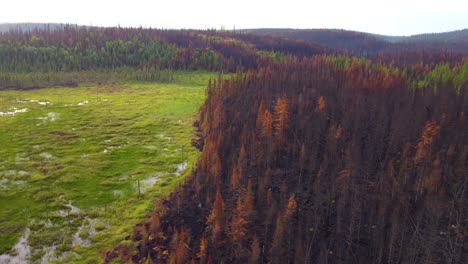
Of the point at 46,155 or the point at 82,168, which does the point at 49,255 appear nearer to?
the point at 82,168

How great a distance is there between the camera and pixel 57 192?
143 ft

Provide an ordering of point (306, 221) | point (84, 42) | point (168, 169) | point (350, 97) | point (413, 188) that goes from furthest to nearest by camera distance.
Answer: point (84, 42) < point (350, 97) < point (168, 169) < point (413, 188) < point (306, 221)

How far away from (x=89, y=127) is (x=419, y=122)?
59.6 meters

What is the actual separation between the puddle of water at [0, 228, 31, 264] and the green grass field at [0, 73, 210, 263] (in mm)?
97

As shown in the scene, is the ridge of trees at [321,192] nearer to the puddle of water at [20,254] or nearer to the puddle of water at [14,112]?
the puddle of water at [20,254]

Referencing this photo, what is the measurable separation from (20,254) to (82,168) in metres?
19.3

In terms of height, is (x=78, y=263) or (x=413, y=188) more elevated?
(x=413, y=188)

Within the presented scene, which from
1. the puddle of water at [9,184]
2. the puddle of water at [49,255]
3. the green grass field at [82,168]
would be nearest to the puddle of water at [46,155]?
the green grass field at [82,168]

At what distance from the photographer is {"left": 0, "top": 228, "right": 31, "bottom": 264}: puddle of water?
31469mm

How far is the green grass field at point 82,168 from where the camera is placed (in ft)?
116

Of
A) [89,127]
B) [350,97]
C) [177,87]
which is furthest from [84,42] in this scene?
[350,97]

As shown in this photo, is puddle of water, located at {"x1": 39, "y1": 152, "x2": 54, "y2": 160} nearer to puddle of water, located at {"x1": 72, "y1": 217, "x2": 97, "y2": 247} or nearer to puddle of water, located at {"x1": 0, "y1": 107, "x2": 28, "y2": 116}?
puddle of water, located at {"x1": 72, "y1": 217, "x2": 97, "y2": 247}

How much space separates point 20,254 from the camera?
3234cm

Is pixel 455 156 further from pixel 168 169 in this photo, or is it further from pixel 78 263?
pixel 78 263
